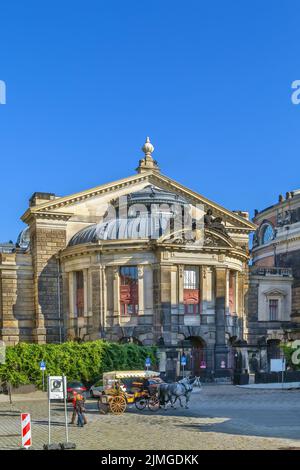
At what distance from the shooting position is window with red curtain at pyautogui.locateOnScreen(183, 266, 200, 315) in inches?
2131

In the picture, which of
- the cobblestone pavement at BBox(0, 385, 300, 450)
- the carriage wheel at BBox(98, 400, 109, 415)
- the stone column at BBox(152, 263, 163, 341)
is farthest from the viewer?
the stone column at BBox(152, 263, 163, 341)

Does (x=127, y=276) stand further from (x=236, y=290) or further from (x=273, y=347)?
(x=273, y=347)

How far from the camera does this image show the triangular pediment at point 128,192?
58156mm

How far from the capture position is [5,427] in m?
26.7

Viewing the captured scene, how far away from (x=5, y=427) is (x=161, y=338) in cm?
2518

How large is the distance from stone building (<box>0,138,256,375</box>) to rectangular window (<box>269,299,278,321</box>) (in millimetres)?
7765

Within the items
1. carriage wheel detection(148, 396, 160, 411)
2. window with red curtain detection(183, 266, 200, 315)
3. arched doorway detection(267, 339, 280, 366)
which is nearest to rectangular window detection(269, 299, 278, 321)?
arched doorway detection(267, 339, 280, 366)

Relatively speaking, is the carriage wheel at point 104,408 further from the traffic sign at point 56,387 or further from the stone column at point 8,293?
the stone column at point 8,293

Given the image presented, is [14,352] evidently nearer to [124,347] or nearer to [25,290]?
[124,347]

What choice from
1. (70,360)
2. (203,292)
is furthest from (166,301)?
(70,360)

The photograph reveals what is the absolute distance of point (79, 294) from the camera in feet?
187

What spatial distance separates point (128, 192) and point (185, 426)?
3784 cm

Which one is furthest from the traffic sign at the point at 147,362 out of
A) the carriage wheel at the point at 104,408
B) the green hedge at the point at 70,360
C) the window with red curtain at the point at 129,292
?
the carriage wheel at the point at 104,408

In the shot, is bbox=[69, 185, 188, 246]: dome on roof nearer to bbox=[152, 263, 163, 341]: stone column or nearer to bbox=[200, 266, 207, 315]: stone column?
bbox=[152, 263, 163, 341]: stone column
